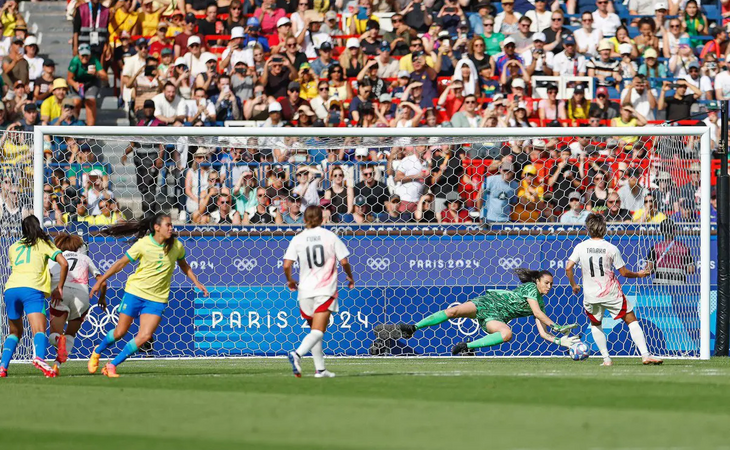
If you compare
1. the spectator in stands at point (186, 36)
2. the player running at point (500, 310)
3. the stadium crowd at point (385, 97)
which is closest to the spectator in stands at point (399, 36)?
the stadium crowd at point (385, 97)

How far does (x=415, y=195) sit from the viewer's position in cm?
1806

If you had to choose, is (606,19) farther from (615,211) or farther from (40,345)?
(40,345)

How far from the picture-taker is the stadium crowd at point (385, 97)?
17766 millimetres

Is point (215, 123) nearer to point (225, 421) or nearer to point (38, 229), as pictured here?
point (38, 229)

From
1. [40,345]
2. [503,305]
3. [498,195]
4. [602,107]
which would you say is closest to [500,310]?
[503,305]

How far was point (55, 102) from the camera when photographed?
2208 cm

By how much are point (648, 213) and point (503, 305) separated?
10.5 ft

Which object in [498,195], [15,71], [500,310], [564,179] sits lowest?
[500,310]

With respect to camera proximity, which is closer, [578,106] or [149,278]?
[149,278]

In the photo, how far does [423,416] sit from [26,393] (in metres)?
4.04

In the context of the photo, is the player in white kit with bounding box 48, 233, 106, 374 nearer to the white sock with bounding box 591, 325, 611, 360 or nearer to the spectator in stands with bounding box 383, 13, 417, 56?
the white sock with bounding box 591, 325, 611, 360

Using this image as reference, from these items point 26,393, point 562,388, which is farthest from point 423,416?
point 26,393

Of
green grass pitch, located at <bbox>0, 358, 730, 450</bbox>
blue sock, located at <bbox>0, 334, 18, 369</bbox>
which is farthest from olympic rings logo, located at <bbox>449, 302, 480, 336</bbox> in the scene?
blue sock, located at <bbox>0, 334, 18, 369</bbox>

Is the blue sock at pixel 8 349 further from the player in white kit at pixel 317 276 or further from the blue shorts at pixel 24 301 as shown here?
the player in white kit at pixel 317 276
